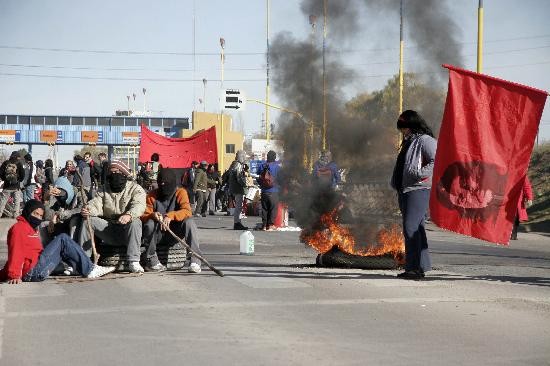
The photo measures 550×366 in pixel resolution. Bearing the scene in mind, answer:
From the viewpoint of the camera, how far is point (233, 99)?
43906 millimetres

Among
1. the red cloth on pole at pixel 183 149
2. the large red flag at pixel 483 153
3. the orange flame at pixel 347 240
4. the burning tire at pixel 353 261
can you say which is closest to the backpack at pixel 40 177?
the red cloth on pole at pixel 183 149

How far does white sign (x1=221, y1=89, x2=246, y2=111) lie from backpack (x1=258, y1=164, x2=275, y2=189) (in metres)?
20.6

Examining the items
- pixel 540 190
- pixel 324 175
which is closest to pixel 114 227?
pixel 324 175

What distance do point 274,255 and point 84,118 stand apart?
384 feet

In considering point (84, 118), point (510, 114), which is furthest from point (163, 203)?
point (84, 118)

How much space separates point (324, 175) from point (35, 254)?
540 cm

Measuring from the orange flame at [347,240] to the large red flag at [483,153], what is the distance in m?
1.43

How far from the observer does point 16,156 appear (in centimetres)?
2703

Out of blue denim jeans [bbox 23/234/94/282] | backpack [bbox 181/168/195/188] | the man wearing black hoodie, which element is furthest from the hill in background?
blue denim jeans [bbox 23/234/94/282]

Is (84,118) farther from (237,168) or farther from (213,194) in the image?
(237,168)

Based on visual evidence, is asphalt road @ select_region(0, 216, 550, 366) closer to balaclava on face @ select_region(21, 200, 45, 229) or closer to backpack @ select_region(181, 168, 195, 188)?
balaclava on face @ select_region(21, 200, 45, 229)

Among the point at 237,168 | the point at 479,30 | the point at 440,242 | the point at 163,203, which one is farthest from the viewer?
the point at 237,168

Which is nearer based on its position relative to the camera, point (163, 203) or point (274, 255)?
point (163, 203)

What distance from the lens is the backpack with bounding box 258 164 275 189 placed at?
22938 millimetres
